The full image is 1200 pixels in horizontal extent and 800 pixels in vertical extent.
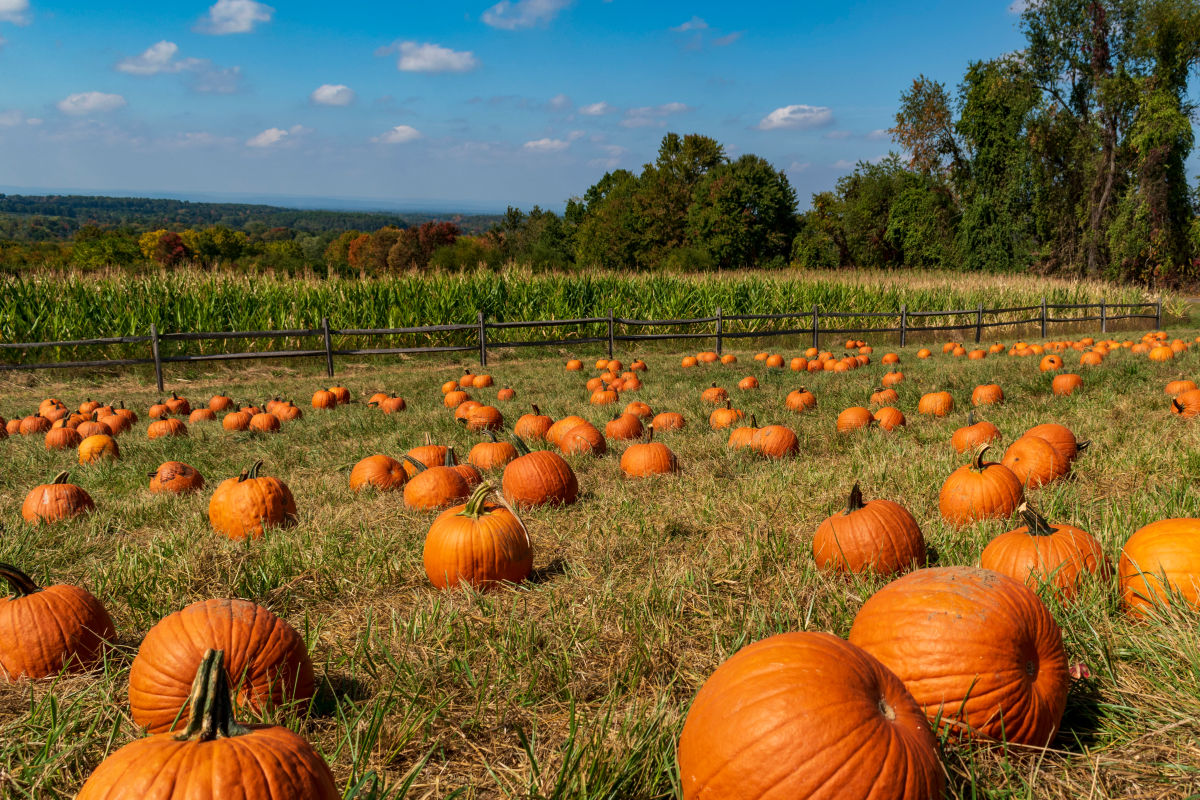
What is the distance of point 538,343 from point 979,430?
10741 mm

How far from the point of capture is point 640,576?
3104 mm

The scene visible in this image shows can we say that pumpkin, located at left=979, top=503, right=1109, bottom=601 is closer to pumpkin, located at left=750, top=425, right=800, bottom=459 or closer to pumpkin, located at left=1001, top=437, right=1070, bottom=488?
pumpkin, located at left=1001, top=437, right=1070, bottom=488

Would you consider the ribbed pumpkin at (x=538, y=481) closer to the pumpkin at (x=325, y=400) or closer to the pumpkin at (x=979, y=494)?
the pumpkin at (x=979, y=494)

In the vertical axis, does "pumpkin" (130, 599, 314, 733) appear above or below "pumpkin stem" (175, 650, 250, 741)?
below

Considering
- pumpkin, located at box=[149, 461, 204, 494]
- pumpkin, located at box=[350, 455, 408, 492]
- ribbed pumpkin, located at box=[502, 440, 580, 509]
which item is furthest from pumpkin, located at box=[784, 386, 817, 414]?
pumpkin, located at box=[149, 461, 204, 494]

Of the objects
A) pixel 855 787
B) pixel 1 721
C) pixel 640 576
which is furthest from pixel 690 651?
pixel 1 721

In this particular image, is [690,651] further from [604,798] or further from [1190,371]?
[1190,371]

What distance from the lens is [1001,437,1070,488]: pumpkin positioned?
165 inches

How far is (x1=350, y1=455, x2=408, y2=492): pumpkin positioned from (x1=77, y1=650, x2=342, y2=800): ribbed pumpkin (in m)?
3.51

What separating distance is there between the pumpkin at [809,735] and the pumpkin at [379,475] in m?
3.59

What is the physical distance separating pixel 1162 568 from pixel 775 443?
296cm

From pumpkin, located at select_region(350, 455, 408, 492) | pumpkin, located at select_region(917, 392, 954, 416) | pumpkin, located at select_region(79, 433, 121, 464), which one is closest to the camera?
pumpkin, located at select_region(350, 455, 408, 492)

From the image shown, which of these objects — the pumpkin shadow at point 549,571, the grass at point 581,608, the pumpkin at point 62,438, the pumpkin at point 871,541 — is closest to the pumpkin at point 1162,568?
the grass at point 581,608

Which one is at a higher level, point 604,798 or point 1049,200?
point 1049,200
